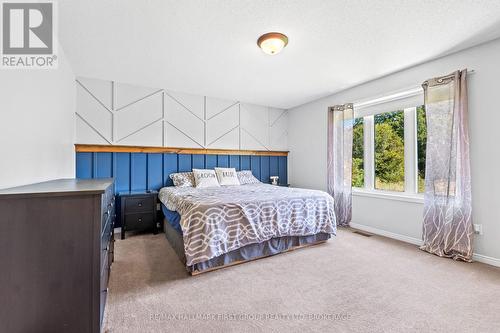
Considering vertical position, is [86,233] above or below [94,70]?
below

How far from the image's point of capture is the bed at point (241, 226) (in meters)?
2.22

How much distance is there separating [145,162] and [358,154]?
368 cm

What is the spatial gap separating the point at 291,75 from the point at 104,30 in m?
2.37

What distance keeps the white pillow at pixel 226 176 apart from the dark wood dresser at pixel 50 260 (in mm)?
A: 2934

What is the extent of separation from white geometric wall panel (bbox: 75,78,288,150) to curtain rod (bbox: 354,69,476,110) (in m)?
2.00

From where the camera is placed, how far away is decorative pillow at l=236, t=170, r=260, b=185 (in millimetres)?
4528

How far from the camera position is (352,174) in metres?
4.11

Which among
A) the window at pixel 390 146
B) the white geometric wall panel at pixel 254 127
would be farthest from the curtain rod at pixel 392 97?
the white geometric wall panel at pixel 254 127

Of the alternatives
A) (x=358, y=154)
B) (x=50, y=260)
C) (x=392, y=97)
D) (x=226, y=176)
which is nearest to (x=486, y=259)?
(x=358, y=154)

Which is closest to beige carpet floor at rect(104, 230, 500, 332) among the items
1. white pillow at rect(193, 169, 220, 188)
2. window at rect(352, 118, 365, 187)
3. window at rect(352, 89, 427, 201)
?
window at rect(352, 89, 427, 201)

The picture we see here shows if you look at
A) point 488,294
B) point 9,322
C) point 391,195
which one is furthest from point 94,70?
point 488,294

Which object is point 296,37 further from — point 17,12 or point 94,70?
point 94,70

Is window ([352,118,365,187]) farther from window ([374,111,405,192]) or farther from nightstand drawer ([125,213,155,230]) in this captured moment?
nightstand drawer ([125,213,155,230])

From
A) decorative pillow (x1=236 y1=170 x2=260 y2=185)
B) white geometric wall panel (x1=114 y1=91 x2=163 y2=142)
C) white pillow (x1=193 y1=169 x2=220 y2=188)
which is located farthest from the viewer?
decorative pillow (x1=236 y1=170 x2=260 y2=185)
